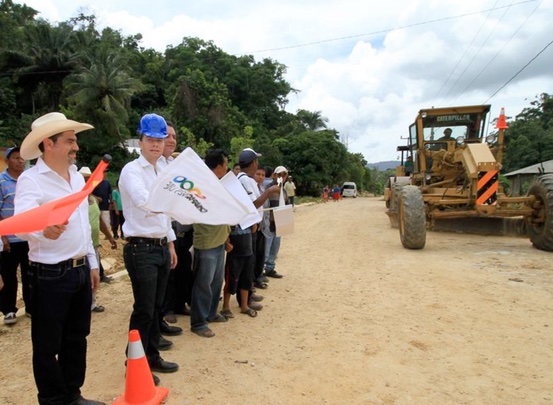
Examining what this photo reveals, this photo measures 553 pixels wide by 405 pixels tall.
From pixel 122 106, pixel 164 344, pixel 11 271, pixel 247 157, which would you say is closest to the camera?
pixel 164 344

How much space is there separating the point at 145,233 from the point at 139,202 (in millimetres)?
250

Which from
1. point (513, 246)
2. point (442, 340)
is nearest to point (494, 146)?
point (513, 246)

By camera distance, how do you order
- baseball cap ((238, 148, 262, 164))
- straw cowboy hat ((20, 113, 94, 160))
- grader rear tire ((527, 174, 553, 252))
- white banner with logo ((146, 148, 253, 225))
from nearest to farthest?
straw cowboy hat ((20, 113, 94, 160)) → white banner with logo ((146, 148, 253, 225)) → baseball cap ((238, 148, 262, 164)) → grader rear tire ((527, 174, 553, 252))

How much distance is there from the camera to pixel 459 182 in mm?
9508

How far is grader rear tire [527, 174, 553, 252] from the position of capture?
23.5ft

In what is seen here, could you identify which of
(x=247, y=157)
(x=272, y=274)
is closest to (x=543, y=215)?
(x=272, y=274)

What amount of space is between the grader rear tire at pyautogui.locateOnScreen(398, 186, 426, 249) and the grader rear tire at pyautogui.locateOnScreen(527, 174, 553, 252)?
6.74 ft

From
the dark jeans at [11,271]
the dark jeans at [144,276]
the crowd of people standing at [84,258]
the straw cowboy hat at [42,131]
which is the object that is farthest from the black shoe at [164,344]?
the straw cowboy hat at [42,131]

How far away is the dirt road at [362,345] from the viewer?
2.85m

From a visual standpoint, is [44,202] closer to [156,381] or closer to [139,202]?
[139,202]

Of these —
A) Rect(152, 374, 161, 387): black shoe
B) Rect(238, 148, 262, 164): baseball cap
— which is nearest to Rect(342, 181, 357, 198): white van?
Rect(238, 148, 262, 164): baseball cap

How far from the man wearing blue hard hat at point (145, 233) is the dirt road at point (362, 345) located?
585mm

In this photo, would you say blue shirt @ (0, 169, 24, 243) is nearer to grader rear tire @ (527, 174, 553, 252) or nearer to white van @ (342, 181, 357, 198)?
grader rear tire @ (527, 174, 553, 252)

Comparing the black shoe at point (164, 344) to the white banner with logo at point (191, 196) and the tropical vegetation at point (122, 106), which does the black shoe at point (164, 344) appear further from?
the tropical vegetation at point (122, 106)
